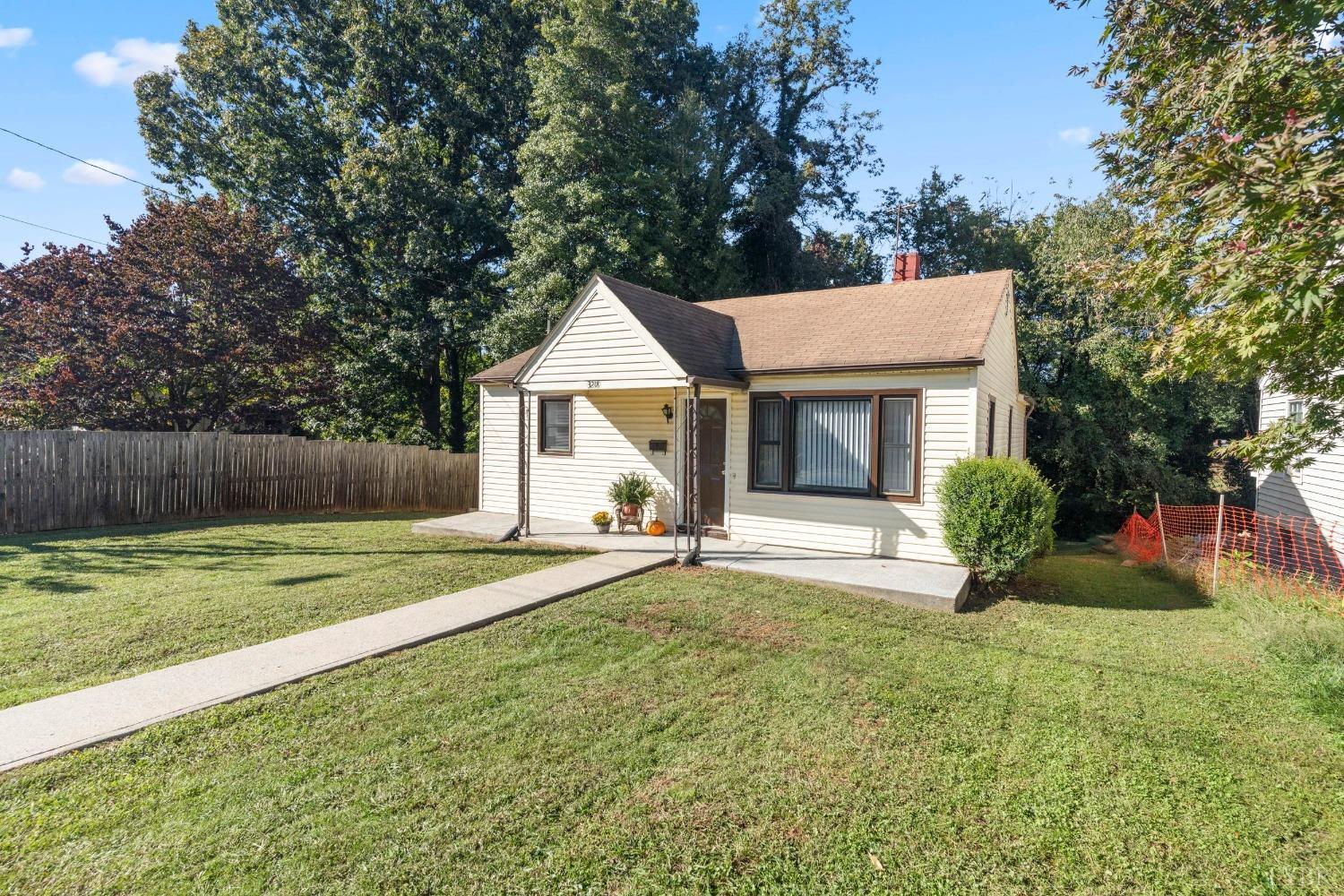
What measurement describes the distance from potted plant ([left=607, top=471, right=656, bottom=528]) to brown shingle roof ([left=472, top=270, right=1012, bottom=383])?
2503mm

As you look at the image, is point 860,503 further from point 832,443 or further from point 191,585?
point 191,585

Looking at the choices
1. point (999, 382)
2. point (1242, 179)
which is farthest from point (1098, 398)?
Answer: point (1242, 179)

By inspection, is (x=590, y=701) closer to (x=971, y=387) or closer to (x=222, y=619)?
(x=222, y=619)

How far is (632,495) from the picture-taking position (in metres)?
10.6

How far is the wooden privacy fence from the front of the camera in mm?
10203

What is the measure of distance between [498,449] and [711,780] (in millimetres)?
10457

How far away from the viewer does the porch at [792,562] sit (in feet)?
22.8

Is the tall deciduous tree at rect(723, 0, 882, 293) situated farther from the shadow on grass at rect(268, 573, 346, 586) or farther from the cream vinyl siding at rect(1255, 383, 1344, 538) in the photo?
the shadow on grass at rect(268, 573, 346, 586)

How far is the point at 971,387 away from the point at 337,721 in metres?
7.78

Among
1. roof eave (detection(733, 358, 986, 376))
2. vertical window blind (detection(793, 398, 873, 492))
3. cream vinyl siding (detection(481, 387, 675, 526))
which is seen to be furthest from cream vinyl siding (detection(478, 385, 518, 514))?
vertical window blind (detection(793, 398, 873, 492))

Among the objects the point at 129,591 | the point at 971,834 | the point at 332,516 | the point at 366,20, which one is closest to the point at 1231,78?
the point at 971,834

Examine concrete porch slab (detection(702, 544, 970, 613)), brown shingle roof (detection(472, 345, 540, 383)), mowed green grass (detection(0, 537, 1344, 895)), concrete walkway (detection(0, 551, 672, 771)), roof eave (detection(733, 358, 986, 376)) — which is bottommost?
mowed green grass (detection(0, 537, 1344, 895))

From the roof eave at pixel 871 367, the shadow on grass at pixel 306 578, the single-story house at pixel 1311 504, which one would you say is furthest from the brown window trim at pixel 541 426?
the single-story house at pixel 1311 504

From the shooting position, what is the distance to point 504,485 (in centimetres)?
1279
